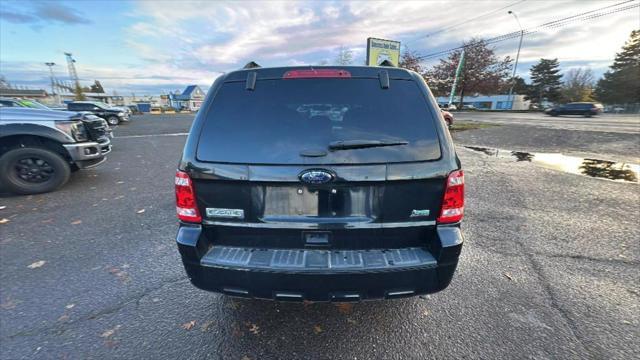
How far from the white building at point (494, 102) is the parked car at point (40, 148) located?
5980cm

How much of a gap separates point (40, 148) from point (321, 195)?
6436mm

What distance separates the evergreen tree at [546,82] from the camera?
67.2 m

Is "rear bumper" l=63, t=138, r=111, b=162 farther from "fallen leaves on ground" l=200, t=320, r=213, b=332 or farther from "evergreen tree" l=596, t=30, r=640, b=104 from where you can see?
"evergreen tree" l=596, t=30, r=640, b=104

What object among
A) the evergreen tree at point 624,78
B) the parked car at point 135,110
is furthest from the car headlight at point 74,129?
the evergreen tree at point 624,78

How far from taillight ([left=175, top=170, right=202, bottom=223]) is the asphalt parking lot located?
96cm

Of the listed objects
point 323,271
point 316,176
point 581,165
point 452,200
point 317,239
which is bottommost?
point 581,165

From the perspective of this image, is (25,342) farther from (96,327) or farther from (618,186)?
(618,186)

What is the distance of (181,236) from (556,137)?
55.1 ft

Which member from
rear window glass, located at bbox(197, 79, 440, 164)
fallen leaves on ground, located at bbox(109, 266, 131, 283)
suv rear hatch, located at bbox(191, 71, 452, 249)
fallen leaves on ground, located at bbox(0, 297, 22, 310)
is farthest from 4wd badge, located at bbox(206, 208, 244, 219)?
fallen leaves on ground, located at bbox(0, 297, 22, 310)

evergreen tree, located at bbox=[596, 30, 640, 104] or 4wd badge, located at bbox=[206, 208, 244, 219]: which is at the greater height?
evergreen tree, located at bbox=[596, 30, 640, 104]

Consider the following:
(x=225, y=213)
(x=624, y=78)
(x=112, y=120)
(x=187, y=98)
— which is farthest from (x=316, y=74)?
(x=187, y=98)

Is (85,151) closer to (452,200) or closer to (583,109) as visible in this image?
(452,200)

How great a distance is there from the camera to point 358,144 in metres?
1.92

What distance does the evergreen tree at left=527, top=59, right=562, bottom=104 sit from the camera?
67250mm
